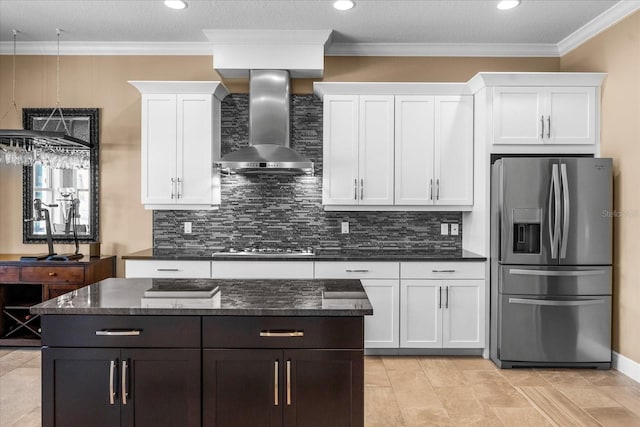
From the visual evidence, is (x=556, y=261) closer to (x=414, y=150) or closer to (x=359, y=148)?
(x=414, y=150)

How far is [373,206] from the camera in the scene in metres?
4.36

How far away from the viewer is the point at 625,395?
325 centimetres

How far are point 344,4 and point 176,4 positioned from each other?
131 centimetres

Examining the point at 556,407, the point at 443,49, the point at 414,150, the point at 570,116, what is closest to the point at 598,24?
the point at 570,116

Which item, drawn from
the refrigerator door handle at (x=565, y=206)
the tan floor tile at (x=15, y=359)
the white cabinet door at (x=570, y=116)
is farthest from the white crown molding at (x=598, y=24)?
the tan floor tile at (x=15, y=359)

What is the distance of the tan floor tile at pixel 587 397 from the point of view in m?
3.09

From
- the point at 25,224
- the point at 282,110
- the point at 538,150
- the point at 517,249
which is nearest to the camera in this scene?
the point at 517,249

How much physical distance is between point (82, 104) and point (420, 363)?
13.3ft

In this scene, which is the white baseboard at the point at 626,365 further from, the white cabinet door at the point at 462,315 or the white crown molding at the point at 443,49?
the white crown molding at the point at 443,49

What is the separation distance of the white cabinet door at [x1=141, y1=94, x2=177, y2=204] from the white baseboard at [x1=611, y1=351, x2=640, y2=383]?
4022 mm

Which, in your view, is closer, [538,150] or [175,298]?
[175,298]

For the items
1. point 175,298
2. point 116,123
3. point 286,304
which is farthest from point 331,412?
point 116,123

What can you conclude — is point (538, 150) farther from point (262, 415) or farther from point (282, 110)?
point (262, 415)

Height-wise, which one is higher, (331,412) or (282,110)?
(282,110)
